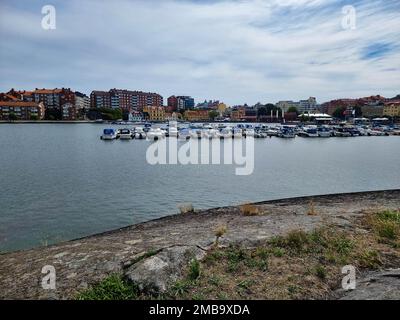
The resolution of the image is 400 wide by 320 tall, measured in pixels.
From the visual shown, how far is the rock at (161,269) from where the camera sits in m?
5.86

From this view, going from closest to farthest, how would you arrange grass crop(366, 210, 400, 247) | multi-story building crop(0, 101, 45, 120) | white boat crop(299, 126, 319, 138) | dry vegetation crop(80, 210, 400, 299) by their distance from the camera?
dry vegetation crop(80, 210, 400, 299) < grass crop(366, 210, 400, 247) < white boat crop(299, 126, 319, 138) < multi-story building crop(0, 101, 45, 120)

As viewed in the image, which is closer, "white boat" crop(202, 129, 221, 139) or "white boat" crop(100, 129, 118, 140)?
"white boat" crop(100, 129, 118, 140)

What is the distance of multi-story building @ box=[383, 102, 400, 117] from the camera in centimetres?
18738

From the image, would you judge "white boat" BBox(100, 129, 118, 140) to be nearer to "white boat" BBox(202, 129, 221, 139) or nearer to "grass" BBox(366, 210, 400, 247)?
"white boat" BBox(202, 129, 221, 139)

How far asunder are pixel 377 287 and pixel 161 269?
3.83 meters

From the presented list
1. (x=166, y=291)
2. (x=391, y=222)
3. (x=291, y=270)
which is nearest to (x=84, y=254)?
(x=166, y=291)

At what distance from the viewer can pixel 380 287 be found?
5.75 meters

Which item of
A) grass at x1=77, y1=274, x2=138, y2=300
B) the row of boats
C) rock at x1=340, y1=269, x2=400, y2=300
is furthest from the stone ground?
the row of boats

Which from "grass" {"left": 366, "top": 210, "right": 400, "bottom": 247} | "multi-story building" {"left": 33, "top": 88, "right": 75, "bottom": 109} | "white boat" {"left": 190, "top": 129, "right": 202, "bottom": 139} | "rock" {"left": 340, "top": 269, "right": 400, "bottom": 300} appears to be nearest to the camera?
"rock" {"left": 340, "top": 269, "right": 400, "bottom": 300}

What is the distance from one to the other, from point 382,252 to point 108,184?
72.0ft

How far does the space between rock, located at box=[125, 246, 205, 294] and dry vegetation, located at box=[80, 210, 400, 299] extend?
20 cm

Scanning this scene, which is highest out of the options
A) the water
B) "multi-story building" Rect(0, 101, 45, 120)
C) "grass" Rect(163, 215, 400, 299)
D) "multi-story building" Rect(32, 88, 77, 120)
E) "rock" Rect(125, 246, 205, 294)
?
"multi-story building" Rect(32, 88, 77, 120)

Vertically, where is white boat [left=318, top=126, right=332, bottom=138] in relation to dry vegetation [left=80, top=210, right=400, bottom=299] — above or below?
above
